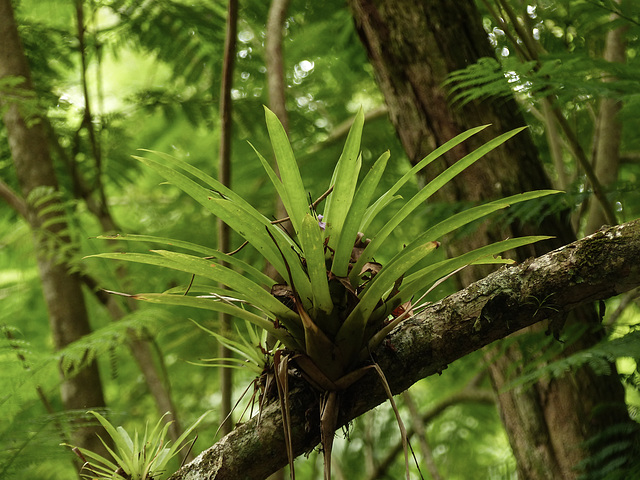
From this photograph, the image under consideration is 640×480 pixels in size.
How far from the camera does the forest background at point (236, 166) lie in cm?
113

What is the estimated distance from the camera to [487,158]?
4.22 feet

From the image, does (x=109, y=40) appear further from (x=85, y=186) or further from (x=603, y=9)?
(x=603, y=9)

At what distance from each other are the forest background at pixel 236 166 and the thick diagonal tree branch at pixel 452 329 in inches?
9.9

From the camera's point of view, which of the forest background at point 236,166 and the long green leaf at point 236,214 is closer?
the long green leaf at point 236,214

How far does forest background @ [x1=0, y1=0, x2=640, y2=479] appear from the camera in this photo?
44.3 inches

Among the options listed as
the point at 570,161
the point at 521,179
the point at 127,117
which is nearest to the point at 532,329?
the point at 521,179

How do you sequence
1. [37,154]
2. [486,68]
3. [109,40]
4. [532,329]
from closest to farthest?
[486,68] → [532,329] → [37,154] → [109,40]

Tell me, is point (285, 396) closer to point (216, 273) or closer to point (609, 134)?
point (216, 273)

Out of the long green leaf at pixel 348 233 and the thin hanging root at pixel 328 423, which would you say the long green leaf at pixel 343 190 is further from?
the thin hanging root at pixel 328 423

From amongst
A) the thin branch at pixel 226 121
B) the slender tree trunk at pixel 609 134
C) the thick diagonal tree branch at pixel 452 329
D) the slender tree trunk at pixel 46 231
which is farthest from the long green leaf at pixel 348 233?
the slender tree trunk at pixel 46 231

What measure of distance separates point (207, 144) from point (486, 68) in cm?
196

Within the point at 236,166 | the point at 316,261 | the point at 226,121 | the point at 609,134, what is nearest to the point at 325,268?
the point at 316,261

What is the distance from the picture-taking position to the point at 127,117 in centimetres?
234

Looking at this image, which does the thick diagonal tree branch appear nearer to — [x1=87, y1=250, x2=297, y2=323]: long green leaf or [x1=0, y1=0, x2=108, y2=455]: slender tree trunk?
[x1=87, y1=250, x2=297, y2=323]: long green leaf
